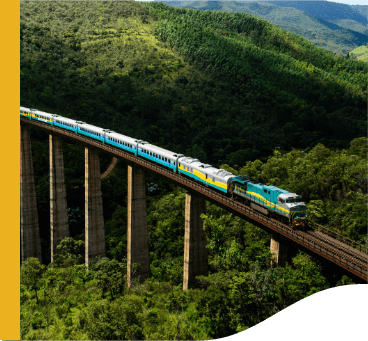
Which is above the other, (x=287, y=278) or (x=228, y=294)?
(x=287, y=278)

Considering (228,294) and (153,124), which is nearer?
(228,294)

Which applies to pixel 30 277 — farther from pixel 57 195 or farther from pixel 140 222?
pixel 57 195

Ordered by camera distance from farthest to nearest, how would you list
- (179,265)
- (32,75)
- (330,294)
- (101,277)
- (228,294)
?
(32,75) < (179,265) < (101,277) < (228,294) < (330,294)

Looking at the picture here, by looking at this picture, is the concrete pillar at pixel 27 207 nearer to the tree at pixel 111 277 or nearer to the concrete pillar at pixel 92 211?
the concrete pillar at pixel 92 211

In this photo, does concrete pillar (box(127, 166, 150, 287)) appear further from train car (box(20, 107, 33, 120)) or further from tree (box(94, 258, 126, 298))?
train car (box(20, 107, 33, 120))

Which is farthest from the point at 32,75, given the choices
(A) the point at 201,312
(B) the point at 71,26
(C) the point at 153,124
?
(A) the point at 201,312

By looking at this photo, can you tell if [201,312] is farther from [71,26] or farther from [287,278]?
[71,26]
